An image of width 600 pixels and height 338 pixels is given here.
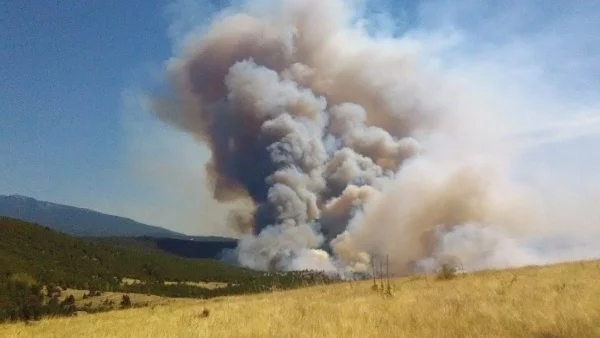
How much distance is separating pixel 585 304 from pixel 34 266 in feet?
284

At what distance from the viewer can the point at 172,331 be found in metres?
11.3

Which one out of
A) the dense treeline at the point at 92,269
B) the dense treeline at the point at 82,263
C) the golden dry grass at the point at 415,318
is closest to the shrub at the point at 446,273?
the golden dry grass at the point at 415,318

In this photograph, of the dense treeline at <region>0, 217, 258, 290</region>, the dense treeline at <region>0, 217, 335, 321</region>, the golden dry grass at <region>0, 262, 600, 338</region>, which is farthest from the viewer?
the dense treeline at <region>0, 217, 258, 290</region>

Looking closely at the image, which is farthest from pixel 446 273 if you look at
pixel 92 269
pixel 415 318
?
pixel 92 269

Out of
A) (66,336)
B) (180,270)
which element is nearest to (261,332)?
(66,336)

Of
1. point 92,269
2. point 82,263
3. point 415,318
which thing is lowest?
point 415,318

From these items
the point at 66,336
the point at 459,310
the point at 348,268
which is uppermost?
the point at 348,268

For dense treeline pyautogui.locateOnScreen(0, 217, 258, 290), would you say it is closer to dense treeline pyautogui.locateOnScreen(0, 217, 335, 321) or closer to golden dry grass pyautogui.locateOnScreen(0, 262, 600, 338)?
dense treeline pyautogui.locateOnScreen(0, 217, 335, 321)

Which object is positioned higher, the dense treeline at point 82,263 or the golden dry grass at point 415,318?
the dense treeline at point 82,263

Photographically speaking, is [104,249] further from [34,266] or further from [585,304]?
[585,304]

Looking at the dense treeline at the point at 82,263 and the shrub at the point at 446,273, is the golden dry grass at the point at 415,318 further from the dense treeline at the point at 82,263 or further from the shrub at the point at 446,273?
the dense treeline at the point at 82,263

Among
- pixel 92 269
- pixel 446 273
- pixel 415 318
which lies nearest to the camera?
pixel 415 318

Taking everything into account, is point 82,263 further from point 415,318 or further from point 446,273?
point 415,318

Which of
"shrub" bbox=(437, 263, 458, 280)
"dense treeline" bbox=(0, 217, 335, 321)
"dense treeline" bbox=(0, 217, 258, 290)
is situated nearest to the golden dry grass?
"shrub" bbox=(437, 263, 458, 280)
